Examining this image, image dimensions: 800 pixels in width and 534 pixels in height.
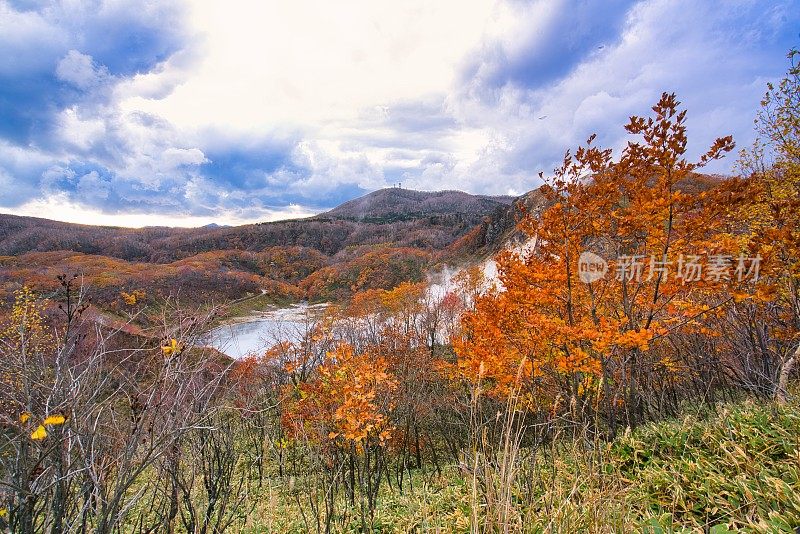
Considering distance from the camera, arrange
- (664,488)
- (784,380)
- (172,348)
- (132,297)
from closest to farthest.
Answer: (172,348)
(664,488)
(784,380)
(132,297)

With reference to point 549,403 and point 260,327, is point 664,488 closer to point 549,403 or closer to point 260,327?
point 549,403

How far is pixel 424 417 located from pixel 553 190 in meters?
11.4

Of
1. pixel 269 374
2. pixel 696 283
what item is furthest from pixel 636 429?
pixel 269 374

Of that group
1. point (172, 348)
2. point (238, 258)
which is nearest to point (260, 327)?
point (172, 348)

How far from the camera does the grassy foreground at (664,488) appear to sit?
153 inches

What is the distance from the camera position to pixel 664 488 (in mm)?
5367

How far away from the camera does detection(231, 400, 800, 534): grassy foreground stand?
12.8 feet

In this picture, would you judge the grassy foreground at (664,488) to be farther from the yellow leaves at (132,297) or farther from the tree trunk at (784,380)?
the yellow leaves at (132,297)

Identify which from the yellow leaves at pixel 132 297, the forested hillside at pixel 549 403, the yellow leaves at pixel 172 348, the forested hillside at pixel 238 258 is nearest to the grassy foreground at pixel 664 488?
the forested hillside at pixel 549 403

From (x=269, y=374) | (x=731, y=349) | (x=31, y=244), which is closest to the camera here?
(x=731, y=349)

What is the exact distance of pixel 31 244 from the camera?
466 feet

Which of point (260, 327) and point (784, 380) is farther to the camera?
point (260, 327)

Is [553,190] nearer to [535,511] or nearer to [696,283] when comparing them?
[696,283]

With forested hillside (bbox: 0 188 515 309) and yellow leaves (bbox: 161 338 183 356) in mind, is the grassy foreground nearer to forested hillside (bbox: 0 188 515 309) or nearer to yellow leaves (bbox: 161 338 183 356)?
yellow leaves (bbox: 161 338 183 356)
